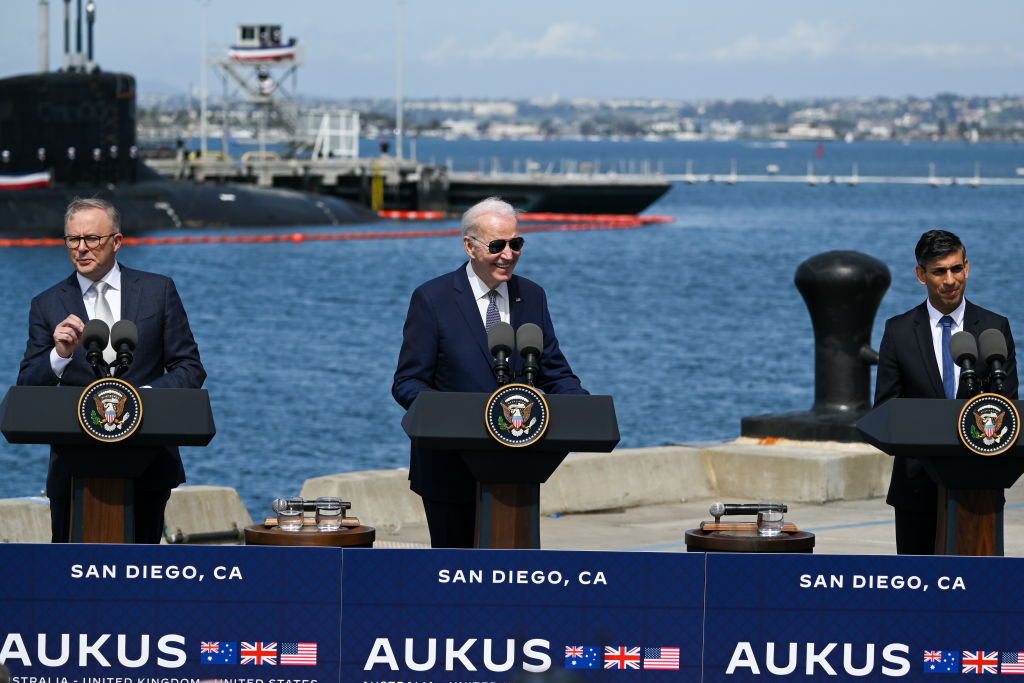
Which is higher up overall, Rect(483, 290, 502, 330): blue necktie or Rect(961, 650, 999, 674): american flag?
Rect(483, 290, 502, 330): blue necktie

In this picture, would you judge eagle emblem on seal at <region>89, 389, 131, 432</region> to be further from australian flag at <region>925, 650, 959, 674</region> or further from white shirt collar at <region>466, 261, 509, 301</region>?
australian flag at <region>925, 650, 959, 674</region>

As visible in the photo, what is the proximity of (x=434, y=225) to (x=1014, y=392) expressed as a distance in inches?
2924

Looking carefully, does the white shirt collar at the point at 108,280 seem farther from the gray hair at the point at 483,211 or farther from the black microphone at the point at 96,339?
the gray hair at the point at 483,211

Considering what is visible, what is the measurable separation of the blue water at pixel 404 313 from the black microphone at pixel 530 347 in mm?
15503

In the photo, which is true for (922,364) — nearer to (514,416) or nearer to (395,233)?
(514,416)

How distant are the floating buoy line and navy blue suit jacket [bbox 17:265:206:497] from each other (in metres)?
53.5

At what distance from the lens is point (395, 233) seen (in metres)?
73.2

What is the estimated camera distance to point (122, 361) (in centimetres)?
554

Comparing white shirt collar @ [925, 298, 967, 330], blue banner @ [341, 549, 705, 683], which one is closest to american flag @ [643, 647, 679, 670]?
blue banner @ [341, 549, 705, 683]

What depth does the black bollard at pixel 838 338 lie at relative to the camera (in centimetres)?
1182

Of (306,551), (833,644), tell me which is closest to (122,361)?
(306,551)

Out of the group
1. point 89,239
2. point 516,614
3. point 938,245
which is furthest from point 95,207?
point 938,245

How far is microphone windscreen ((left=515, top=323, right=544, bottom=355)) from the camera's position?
554 centimetres

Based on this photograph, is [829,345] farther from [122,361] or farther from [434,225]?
[434,225]
